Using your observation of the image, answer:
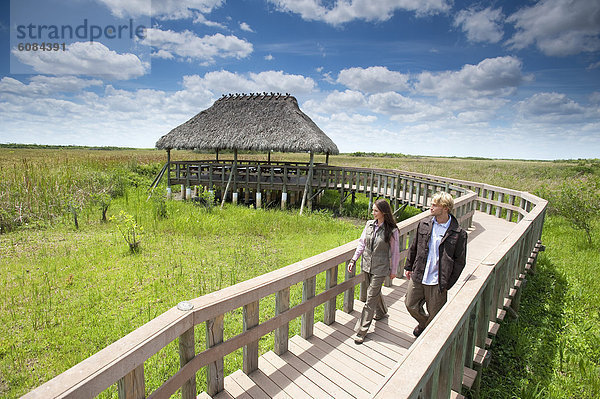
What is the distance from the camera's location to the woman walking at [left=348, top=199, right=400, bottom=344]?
3.41 meters

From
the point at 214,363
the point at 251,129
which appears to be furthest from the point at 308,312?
the point at 251,129

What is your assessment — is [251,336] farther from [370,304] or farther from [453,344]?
[453,344]

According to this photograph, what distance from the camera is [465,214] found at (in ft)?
25.1

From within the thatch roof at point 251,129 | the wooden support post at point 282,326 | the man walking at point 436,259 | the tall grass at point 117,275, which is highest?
the thatch roof at point 251,129

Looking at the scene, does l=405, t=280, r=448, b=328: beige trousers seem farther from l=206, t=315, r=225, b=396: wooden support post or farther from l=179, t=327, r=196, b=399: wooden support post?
l=179, t=327, r=196, b=399: wooden support post

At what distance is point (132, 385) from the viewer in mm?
1961

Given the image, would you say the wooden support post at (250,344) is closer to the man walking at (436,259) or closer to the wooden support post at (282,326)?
the wooden support post at (282,326)

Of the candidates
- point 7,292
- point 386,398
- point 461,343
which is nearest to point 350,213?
point 7,292

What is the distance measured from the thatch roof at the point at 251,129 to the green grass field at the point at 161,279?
12.5 ft

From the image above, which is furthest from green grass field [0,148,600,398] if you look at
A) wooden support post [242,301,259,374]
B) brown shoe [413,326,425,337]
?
wooden support post [242,301,259,374]

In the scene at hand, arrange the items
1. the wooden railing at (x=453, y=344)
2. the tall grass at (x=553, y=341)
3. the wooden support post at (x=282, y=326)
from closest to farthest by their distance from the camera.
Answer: the wooden railing at (x=453, y=344) → the wooden support post at (x=282, y=326) → the tall grass at (x=553, y=341)

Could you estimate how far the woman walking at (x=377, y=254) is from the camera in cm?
341

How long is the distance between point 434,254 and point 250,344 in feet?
6.43

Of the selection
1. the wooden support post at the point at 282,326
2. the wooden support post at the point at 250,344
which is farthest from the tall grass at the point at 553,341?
the wooden support post at the point at 250,344
